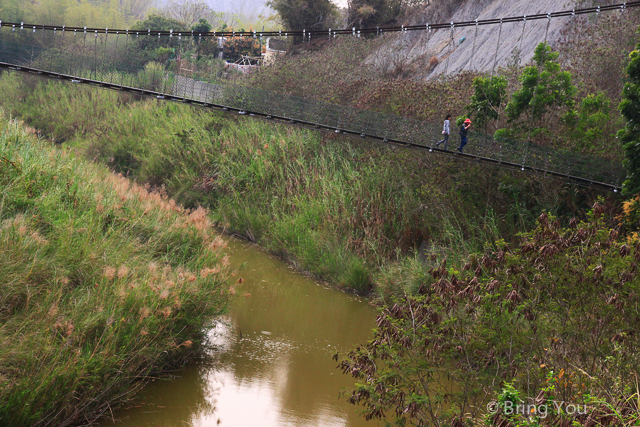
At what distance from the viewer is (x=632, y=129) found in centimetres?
898

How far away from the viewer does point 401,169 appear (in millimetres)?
11883

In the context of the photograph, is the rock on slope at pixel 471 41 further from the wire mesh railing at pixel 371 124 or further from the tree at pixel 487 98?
the tree at pixel 487 98

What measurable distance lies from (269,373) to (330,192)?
6.09m

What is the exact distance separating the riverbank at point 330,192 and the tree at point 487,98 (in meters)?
1.25

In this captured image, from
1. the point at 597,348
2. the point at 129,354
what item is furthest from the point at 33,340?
the point at 597,348

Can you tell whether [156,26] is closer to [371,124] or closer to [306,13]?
[306,13]

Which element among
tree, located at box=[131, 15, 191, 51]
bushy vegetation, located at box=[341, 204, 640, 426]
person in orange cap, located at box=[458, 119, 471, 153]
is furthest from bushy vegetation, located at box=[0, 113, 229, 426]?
tree, located at box=[131, 15, 191, 51]

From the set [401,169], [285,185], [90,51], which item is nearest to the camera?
[401,169]

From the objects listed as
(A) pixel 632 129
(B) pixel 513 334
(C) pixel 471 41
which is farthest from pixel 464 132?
(C) pixel 471 41

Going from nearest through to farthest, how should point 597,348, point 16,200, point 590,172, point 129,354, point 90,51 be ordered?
1. point 597,348
2. point 129,354
3. point 16,200
4. point 590,172
5. point 90,51

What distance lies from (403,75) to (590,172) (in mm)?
11377

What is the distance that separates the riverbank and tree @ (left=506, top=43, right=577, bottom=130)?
140cm

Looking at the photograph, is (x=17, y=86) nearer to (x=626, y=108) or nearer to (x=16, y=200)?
(x=16, y=200)

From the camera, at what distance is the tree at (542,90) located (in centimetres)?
1072
